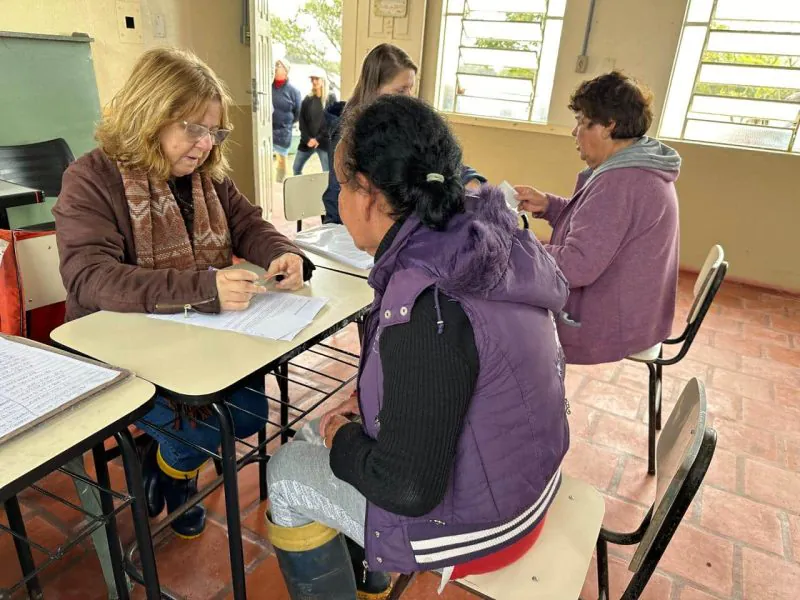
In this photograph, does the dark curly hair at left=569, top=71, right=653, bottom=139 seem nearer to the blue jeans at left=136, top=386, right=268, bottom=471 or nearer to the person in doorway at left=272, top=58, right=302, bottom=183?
the blue jeans at left=136, top=386, right=268, bottom=471

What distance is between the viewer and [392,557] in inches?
36.7

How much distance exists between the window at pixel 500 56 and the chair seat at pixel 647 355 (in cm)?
320

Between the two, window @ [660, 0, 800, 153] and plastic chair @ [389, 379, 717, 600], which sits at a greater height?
window @ [660, 0, 800, 153]

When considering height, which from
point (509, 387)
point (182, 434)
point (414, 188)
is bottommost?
point (182, 434)

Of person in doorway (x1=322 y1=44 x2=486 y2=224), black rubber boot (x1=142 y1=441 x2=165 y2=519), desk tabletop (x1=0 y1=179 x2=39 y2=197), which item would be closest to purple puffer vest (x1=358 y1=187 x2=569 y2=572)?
black rubber boot (x1=142 y1=441 x2=165 y2=519)

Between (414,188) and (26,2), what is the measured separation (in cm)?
348

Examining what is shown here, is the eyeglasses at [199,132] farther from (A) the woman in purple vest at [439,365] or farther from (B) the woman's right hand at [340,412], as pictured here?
(B) the woman's right hand at [340,412]

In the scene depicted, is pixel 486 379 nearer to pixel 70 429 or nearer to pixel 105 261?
pixel 70 429

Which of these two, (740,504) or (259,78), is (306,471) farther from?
(259,78)

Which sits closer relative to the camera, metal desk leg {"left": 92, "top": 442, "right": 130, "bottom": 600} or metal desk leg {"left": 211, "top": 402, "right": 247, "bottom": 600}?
metal desk leg {"left": 211, "top": 402, "right": 247, "bottom": 600}

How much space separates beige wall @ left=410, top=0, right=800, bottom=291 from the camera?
4.02m

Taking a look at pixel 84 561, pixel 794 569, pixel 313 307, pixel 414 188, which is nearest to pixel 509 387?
pixel 414 188

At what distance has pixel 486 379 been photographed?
0.83 m

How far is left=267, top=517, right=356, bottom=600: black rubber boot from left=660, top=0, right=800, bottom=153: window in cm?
434
